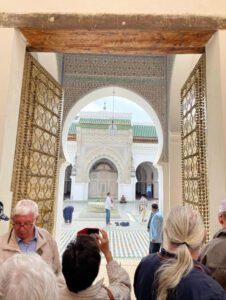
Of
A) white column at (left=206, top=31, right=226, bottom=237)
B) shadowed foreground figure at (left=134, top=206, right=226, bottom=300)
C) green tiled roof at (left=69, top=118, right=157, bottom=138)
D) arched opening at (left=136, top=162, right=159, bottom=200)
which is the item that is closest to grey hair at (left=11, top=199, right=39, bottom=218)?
shadowed foreground figure at (left=134, top=206, right=226, bottom=300)

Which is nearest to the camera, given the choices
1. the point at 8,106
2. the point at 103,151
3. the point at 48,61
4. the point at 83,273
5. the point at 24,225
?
the point at 83,273

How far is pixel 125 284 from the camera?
0.77 meters

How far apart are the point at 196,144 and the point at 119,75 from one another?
2.44 metres

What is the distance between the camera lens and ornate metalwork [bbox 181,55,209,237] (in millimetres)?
1646

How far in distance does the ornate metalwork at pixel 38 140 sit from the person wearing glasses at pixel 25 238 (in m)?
0.44

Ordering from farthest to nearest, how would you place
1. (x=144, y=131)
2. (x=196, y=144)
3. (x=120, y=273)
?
1. (x=144, y=131)
2. (x=196, y=144)
3. (x=120, y=273)

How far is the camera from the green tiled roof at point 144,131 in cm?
1383

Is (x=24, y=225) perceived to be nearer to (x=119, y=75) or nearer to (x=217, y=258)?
(x=217, y=258)

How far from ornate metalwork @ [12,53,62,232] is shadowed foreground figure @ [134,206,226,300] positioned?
3.35 ft

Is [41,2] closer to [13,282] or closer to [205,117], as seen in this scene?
[205,117]

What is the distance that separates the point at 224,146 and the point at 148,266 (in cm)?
83

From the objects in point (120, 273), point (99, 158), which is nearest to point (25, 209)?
point (120, 273)

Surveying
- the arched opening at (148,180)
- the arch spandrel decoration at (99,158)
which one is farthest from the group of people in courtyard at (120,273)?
the arched opening at (148,180)

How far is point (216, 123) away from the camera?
1.46m
